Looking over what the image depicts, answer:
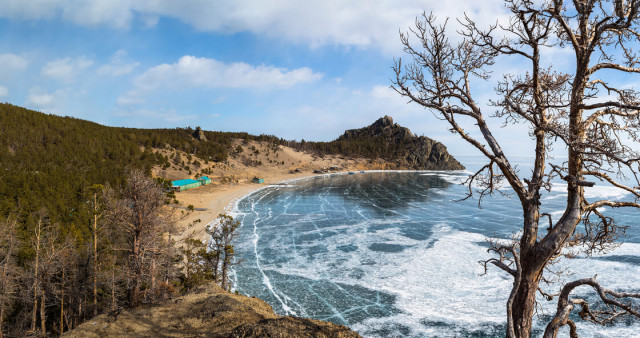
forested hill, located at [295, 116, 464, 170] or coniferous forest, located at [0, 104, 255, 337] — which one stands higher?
forested hill, located at [295, 116, 464, 170]

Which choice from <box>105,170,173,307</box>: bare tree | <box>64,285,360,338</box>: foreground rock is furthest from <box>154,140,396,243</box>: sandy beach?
<box>64,285,360,338</box>: foreground rock

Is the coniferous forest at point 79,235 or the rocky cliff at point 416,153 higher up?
the rocky cliff at point 416,153

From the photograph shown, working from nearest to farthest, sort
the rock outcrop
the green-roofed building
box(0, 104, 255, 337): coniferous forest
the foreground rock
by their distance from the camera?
the foreground rock < box(0, 104, 255, 337): coniferous forest < the green-roofed building < the rock outcrop

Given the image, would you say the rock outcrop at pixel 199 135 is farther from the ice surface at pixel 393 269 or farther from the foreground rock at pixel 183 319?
the foreground rock at pixel 183 319

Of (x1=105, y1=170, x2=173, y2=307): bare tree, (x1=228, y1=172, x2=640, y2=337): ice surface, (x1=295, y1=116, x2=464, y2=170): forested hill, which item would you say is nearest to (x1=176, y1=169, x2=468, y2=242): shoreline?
(x1=228, y1=172, x2=640, y2=337): ice surface

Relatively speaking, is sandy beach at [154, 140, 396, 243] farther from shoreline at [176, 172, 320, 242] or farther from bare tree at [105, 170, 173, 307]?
bare tree at [105, 170, 173, 307]

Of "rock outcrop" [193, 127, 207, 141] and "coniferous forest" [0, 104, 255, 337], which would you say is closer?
"coniferous forest" [0, 104, 255, 337]

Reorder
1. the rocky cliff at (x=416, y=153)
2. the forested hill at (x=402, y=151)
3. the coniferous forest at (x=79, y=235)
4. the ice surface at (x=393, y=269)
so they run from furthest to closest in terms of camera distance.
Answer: the rocky cliff at (x=416, y=153)
the forested hill at (x=402, y=151)
the ice surface at (x=393, y=269)
the coniferous forest at (x=79, y=235)

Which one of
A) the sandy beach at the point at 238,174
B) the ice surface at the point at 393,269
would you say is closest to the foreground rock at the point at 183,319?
the ice surface at the point at 393,269

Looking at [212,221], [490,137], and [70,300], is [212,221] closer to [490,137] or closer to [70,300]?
[70,300]

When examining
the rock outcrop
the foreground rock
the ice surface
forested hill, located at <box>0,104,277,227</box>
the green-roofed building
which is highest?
the rock outcrop

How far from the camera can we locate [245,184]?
82625 mm

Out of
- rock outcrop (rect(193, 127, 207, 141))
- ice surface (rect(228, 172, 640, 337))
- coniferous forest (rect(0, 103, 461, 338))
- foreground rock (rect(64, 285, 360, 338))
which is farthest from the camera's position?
rock outcrop (rect(193, 127, 207, 141))

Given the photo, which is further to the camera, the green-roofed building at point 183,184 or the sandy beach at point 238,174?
the green-roofed building at point 183,184
